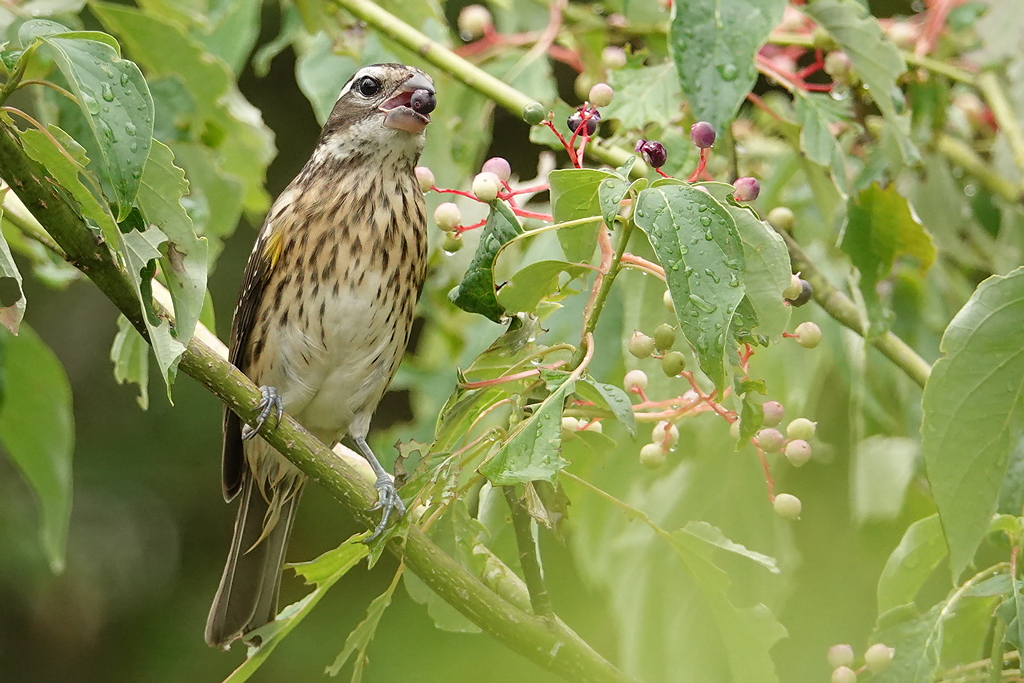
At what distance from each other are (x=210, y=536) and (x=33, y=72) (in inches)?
148

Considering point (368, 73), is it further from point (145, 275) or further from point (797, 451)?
point (797, 451)

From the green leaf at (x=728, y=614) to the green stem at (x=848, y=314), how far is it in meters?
0.54

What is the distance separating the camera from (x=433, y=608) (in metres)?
1.95

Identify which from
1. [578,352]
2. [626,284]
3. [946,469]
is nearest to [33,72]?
[626,284]

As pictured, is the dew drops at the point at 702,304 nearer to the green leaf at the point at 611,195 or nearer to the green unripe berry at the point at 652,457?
the green leaf at the point at 611,195

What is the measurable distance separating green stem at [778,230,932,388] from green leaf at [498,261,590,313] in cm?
76

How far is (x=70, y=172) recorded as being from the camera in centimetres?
156

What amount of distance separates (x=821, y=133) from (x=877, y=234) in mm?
225

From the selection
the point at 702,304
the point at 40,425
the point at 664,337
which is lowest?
the point at 40,425

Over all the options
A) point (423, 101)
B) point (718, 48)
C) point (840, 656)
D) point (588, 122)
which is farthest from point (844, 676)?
point (423, 101)

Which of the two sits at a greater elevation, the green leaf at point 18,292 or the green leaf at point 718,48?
the green leaf at point 718,48

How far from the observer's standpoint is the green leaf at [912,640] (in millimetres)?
1598

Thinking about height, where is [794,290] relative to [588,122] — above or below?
below

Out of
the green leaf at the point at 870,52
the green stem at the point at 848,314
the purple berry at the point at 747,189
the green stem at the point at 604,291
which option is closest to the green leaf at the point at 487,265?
the green stem at the point at 604,291
